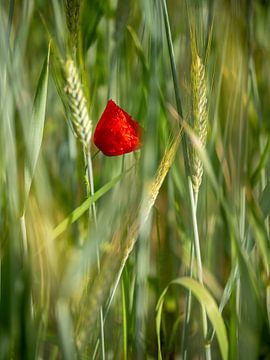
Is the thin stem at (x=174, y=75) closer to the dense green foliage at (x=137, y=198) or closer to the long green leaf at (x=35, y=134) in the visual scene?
the dense green foliage at (x=137, y=198)

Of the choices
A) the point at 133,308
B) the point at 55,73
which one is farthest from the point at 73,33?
the point at 133,308

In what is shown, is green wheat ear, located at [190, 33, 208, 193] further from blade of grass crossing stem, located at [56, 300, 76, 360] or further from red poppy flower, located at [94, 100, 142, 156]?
blade of grass crossing stem, located at [56, 300, 76, 360]

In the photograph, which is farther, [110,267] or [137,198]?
[137,198]

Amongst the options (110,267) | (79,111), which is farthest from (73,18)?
(110,267)

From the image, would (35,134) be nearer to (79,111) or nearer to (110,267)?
(79,111)

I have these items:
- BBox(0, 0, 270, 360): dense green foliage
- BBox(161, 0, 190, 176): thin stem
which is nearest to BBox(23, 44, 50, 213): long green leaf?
BBox(0, 0, 270, 360): dense green foliage

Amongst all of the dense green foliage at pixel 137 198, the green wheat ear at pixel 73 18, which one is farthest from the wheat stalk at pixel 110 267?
the green wheat ear at pixel 73 18
